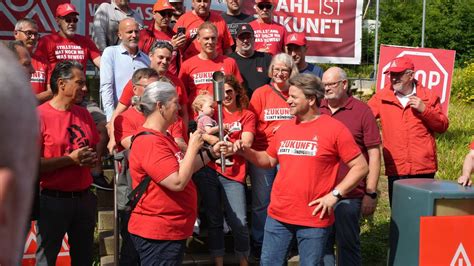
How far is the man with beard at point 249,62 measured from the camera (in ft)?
23.3

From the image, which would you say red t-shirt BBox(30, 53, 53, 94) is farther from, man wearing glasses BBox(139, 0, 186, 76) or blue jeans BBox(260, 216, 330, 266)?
blue jeans BBox(260, 216, 330, 266)

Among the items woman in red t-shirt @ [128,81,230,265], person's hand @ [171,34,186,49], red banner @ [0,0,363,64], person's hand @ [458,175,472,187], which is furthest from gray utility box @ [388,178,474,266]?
red banner @ [0,0,363,64]

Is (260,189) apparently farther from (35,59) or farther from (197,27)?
(35,59)

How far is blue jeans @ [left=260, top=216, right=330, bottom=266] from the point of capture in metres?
5.11

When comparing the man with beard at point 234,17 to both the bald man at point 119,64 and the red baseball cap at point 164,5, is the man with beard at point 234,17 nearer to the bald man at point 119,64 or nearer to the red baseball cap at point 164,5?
the red baseball cap at point 164,5

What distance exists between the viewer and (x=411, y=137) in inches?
261

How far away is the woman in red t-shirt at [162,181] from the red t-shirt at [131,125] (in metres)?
1.04

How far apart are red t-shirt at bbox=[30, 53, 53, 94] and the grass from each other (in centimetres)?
369

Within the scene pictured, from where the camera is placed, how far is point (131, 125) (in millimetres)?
5789

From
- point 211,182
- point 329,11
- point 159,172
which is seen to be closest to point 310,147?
point 159,172

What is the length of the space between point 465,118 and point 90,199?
350 inches

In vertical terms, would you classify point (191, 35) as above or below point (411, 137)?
above

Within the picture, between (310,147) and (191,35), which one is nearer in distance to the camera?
(310,147)

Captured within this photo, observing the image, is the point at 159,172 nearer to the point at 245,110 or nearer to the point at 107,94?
the point at 245,110
